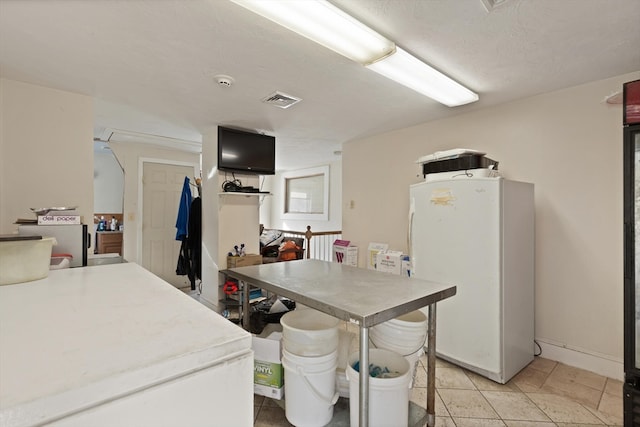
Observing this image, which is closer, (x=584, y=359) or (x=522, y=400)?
(x=522, y=400)

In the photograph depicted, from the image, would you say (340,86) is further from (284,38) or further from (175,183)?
(175,183)

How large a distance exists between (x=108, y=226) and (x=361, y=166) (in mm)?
4612

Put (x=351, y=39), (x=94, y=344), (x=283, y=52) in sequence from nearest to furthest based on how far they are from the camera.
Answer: (x=94, y=344) → (x=351, y=39) → (x=283, y=52)

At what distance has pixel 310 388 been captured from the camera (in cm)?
151

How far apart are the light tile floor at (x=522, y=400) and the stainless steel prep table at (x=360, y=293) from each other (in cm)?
36

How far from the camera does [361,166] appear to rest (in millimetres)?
4164

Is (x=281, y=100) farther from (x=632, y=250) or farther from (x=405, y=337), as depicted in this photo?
(x=632, y=250)

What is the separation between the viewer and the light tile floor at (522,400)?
1.81 metres

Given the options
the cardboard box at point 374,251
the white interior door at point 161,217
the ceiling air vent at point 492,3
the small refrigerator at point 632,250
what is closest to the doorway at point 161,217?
the white interior door at point 161,217

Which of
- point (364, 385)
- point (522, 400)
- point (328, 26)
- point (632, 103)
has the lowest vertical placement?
point (522, 400)

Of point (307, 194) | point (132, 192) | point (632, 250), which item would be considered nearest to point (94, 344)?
point (632, 250)

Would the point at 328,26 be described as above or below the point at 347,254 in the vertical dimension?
above

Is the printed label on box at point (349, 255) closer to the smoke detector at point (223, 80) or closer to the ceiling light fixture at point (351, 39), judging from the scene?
the ceiling light fixture at point (351, 39)

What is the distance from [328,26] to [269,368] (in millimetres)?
1920
